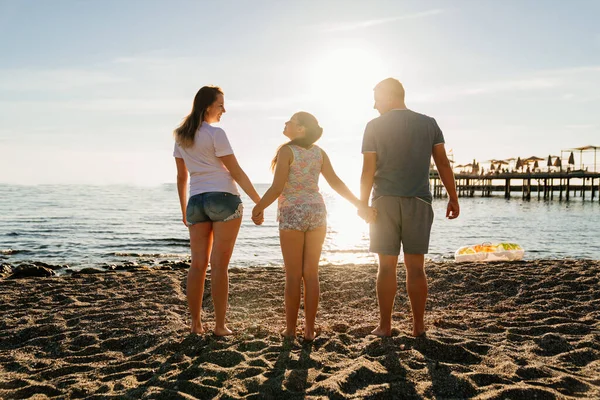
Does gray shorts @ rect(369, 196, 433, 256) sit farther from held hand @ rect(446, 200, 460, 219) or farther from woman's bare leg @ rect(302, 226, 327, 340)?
woman's bare leg @ rect(302, 226, 327, 340)

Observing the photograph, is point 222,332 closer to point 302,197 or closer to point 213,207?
point 213,207

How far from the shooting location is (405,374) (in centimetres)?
330

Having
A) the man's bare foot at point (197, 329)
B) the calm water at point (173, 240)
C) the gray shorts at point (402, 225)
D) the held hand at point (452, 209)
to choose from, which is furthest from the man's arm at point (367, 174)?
the calm water at point (173, 240)

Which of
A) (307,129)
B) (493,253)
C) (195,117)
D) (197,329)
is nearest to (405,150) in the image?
(307,129)

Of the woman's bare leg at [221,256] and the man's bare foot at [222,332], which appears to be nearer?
the woman's bare leg at [221,256]

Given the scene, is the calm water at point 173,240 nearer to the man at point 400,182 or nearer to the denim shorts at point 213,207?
the denim shorts at point 213,207

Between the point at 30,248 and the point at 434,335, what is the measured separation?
44.8ft

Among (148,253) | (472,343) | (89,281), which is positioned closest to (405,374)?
(472,343)

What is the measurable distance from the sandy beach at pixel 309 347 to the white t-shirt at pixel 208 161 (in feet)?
4.22

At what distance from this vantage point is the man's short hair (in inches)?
161

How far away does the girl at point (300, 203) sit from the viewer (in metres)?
3.89

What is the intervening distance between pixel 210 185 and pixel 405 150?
161cm

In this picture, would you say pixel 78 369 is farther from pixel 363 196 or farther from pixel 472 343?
pixel 472 343

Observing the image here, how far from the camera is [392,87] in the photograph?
408 cm
